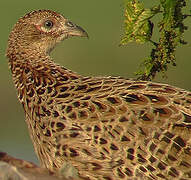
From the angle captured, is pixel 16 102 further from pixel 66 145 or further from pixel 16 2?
pixel 66 145

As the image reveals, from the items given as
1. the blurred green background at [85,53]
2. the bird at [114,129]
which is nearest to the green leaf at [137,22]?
Answer: the bird at [114,129]

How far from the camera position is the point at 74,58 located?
29.5m

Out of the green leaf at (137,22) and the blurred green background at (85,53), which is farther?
the blurred green background at (85,53)

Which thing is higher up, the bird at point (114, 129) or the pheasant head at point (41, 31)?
the pheasant head at point (41, 31)

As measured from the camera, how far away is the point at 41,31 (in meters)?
12.0

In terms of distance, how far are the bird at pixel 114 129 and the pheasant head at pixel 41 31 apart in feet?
3.97

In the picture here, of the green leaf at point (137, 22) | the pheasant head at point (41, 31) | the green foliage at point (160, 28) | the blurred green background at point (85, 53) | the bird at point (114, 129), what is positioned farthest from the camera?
the blurred green background at point (85, 53)

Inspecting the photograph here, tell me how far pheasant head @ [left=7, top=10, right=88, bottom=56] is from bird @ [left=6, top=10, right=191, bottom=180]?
47.6 inches

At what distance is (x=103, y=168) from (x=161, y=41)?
1567mm

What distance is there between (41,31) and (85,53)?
1844cm

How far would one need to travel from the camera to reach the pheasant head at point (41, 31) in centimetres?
1201

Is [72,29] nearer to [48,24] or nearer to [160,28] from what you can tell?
[48,24]

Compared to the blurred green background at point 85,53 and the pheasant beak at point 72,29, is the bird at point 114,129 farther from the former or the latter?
the blurred green background at point 85,53

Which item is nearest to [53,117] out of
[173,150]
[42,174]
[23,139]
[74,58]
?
[173,150]
